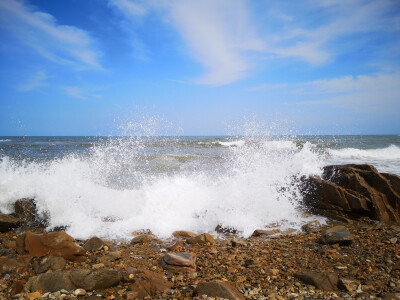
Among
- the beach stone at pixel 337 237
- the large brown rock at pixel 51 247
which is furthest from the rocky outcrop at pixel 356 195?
the large brown rock at pixel 51 247

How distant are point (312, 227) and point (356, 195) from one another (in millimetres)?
1378

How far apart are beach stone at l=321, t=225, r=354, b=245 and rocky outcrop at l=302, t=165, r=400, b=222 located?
149 cm

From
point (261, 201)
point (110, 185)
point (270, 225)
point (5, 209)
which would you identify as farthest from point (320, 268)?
point (5, 209)

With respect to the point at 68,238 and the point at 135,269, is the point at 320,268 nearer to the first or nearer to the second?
the point at 135,269

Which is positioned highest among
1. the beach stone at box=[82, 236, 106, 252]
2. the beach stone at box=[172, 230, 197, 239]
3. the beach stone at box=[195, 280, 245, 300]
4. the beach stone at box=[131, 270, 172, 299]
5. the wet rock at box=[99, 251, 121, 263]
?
the beach stone at box=[195, 280, 245, 300]

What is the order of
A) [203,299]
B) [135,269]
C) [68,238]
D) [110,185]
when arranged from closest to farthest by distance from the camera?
[203,299] < [135,269] < [68,238] < [110,185]

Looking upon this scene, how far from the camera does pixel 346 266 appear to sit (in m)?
3.00

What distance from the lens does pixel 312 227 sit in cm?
454

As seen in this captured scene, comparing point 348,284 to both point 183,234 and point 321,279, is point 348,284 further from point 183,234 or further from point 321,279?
point 183,234

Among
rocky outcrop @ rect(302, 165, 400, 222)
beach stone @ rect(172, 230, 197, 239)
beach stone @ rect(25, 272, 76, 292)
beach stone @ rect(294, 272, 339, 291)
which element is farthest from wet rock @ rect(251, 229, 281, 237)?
beach stone @ rect(25, 272, 76, 292)

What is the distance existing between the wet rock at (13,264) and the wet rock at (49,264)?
154mm

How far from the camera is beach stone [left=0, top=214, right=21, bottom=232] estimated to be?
4559 millimetres

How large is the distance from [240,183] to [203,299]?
3.97m

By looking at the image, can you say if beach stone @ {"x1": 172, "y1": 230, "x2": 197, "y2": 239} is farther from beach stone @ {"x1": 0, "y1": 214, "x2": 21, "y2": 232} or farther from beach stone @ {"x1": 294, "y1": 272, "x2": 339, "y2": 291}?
beach stone @ {"x1": 0, "y1": 214, "x2": 21, "y2": 232}
